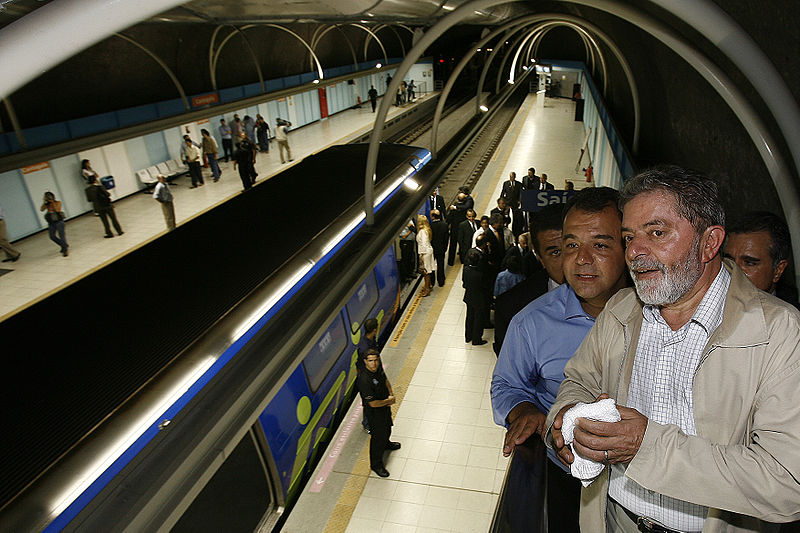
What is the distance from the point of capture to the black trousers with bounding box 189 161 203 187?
53.6ft

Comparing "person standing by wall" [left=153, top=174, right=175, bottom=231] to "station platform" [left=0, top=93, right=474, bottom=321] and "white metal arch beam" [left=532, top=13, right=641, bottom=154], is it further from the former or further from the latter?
"white metal arch beam" [left=532, top=13, right=641, bottom=154]

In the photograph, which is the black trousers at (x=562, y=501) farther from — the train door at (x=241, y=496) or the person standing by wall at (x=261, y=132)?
the person standing by wall at (x=261, y=132)

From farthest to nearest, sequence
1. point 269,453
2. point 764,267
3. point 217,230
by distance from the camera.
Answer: point 217,230 → point 269,453 → point 764,267

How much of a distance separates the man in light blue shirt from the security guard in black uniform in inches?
118

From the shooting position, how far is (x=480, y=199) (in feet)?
50.4

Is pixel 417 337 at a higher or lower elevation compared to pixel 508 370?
lower

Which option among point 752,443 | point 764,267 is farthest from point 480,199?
point 752,443

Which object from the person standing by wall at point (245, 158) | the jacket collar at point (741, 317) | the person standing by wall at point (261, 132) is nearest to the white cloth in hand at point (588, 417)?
the jacket collar at point (741, 317)

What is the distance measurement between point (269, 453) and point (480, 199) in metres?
11.9

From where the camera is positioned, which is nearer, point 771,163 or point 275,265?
point 771,163

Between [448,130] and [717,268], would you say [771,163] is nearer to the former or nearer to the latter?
[717,268]

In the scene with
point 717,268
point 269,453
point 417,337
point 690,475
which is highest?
point 717,268

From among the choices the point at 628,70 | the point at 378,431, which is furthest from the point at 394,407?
the point at 628,70

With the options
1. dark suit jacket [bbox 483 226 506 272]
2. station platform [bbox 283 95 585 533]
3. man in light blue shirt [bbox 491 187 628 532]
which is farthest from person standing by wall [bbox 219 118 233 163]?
man in light blue shirt [bbox 491 187 628 532]
